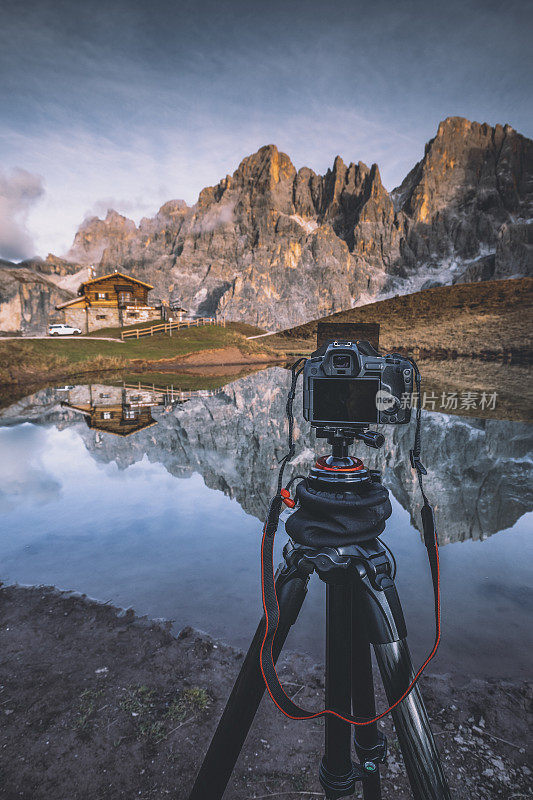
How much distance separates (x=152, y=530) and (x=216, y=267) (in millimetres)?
124858

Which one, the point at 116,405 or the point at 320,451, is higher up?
the point at 320,451

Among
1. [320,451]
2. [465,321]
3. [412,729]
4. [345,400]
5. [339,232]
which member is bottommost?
[320,451]

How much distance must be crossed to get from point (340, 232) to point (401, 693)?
469 ft

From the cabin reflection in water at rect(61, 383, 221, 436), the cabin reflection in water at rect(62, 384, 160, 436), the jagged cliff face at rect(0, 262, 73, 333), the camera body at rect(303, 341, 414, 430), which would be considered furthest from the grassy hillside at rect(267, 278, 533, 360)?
the jagged cliff face at rect(0, 262, 73, 333)

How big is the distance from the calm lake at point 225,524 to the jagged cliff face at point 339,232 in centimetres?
10512

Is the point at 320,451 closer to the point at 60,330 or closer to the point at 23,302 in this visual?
the point at 60,330

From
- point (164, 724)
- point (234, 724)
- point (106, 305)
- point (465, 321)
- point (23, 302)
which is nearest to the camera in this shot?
point (234, 724)

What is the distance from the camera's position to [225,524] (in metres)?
4.80

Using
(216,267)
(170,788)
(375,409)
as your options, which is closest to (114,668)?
(170,788)

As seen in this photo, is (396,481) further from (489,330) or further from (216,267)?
(216,267)

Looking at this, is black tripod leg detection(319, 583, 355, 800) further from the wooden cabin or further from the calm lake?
the wooden cabin

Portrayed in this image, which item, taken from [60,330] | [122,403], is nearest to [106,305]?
[60,330]

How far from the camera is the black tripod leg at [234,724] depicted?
1376 mm

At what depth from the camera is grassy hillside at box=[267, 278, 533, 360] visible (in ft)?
121
